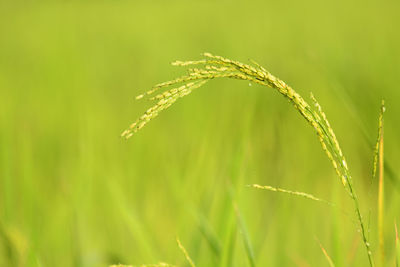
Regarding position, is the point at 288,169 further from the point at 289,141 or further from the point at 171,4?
the point at 171,4

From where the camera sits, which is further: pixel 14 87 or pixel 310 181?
pixel 14 87

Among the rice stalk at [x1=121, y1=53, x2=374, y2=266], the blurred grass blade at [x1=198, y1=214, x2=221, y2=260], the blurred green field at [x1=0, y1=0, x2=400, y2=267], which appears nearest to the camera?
the rice stalk at [x1=121, y1=53, x2=374, y2=266]

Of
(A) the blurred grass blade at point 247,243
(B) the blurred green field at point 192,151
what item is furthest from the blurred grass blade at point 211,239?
(A) the blurred grass blade at point 247,243

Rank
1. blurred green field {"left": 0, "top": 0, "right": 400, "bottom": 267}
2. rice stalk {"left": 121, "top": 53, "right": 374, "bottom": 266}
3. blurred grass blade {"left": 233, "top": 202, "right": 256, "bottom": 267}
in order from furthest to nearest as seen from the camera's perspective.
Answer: blurred green field {"left": 0, "top": 0, "right": 400, "bottom": 267}, blurred grass blade {"left": 233, "top": 202, "right": 256, "bottom": 267}, rice stalk {"left": 121, "top": 53, "right": 374, "bottom": 266}

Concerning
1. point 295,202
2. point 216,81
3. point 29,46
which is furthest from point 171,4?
point 295,202

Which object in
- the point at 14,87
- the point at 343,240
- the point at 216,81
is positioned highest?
the point at 14,87

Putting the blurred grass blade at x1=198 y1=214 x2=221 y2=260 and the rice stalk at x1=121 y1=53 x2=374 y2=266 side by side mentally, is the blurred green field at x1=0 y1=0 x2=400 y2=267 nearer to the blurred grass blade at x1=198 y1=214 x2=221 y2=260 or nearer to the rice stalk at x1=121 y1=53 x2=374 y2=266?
the blurred grass blade at x1=198 y1=214 x2=221 y2=260

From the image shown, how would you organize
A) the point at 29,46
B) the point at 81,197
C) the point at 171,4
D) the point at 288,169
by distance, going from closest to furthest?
the point at 81,197 → the point at 288,169 → the point at 29,46 → the point at 171,4

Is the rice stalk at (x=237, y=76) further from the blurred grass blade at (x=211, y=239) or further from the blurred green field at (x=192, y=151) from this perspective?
the blurred grass blade at (x=211, y=239)

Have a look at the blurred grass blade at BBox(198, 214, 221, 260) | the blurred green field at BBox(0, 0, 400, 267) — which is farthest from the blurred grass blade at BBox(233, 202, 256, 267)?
the blurred grass blade at BBox(198, 214, 221, 260)
